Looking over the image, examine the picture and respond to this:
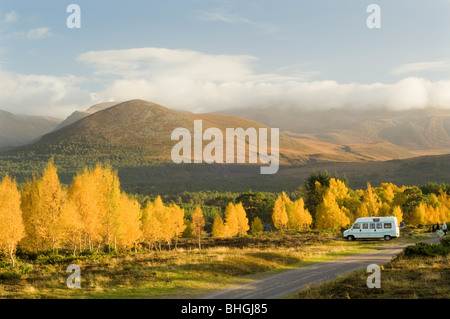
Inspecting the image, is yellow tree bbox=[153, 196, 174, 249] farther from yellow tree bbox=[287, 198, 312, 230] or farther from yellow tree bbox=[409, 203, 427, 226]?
yellow tree bbox=[409, 203, 427, 226]

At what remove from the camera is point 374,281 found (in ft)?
67.8

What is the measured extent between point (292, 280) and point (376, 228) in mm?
30263

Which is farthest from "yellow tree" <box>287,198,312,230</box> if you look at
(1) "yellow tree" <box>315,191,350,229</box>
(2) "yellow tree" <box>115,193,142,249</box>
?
(2) "yellow tree" <box>115,193,142,249</box>

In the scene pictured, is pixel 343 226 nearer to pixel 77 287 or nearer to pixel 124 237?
pixel 124 237

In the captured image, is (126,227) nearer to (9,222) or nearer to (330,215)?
(9,222)

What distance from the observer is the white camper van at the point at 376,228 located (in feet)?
167

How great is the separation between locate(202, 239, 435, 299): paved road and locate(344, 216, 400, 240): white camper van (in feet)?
56.9

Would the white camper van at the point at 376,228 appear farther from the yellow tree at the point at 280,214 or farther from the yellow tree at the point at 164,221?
the yellow tree at the point at 280,214

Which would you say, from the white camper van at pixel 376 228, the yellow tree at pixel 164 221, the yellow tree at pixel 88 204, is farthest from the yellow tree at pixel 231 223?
the yellow tree at pixel 88 204

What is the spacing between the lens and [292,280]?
24.9 m

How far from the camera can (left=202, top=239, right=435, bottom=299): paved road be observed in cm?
2084

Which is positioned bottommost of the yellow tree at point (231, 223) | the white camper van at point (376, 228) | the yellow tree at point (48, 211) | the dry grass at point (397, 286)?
the yellow tree at point (231, 223)

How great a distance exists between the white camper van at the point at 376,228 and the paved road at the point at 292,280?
17330 millimetres

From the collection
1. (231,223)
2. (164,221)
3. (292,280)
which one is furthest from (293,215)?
(292,280)
